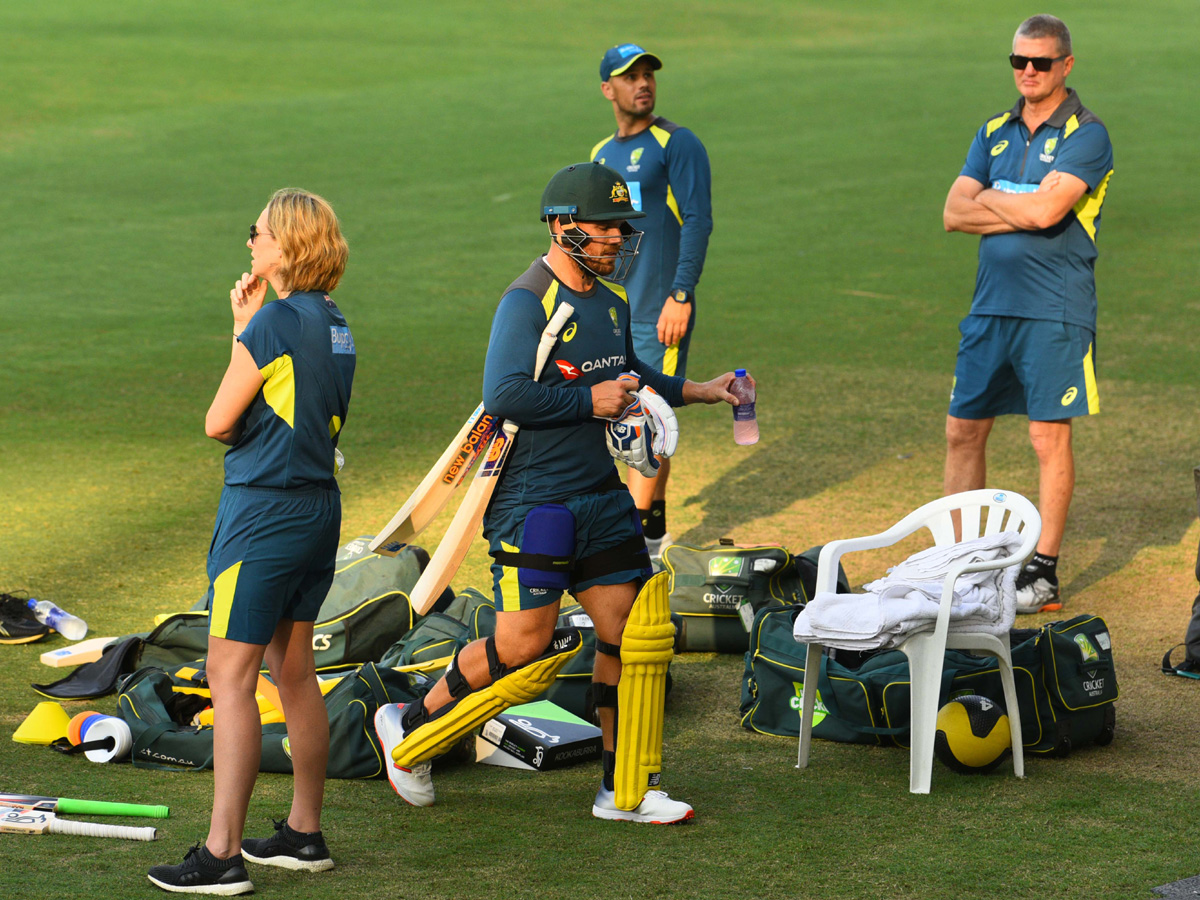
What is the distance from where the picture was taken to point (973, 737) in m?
5.04

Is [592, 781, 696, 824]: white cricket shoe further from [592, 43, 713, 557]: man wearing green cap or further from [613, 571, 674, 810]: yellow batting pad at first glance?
[592, 43, 713, 557]: man wearing green cap

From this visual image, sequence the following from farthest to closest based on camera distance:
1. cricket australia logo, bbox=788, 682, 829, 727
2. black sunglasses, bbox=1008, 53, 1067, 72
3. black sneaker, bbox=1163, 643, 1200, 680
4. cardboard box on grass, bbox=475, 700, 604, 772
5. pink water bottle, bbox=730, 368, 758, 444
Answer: black sunglasses, bbox=1008, 53, 1067, 72, black sneaker, bbox=1163, 643, 1200, 680, cricket australia logo, bbox=788, 682, 829, 727, cardboard box on grass, bbox=475, 700, 604, 772, pink water bottle, bbox=730, 368, 758, 444

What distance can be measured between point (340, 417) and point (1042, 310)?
4085 millimetres

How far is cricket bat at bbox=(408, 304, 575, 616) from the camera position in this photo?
14.8 ft

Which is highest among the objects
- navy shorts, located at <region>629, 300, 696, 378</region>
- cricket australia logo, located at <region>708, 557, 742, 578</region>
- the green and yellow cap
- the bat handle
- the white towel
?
the green and yellow cap

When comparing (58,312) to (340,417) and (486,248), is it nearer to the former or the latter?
(486,248)

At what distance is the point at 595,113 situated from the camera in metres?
25.5

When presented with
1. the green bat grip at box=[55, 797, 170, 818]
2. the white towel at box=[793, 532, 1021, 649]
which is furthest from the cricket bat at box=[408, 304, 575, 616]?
the white towel at box=[793, 532, 1021, 649]

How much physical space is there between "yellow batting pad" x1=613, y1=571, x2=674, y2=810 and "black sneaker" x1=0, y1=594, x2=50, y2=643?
314 cm

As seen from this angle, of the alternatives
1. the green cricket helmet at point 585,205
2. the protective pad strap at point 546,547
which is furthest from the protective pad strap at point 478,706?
the green cricket helmet at point 585,205

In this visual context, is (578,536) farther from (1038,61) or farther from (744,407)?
(1038,61)

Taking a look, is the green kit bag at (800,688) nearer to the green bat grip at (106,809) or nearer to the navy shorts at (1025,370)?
the navy shorts at (1025,370)

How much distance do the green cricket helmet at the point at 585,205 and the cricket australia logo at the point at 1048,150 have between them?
3.17 meters

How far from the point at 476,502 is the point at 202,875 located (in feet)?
4.63
